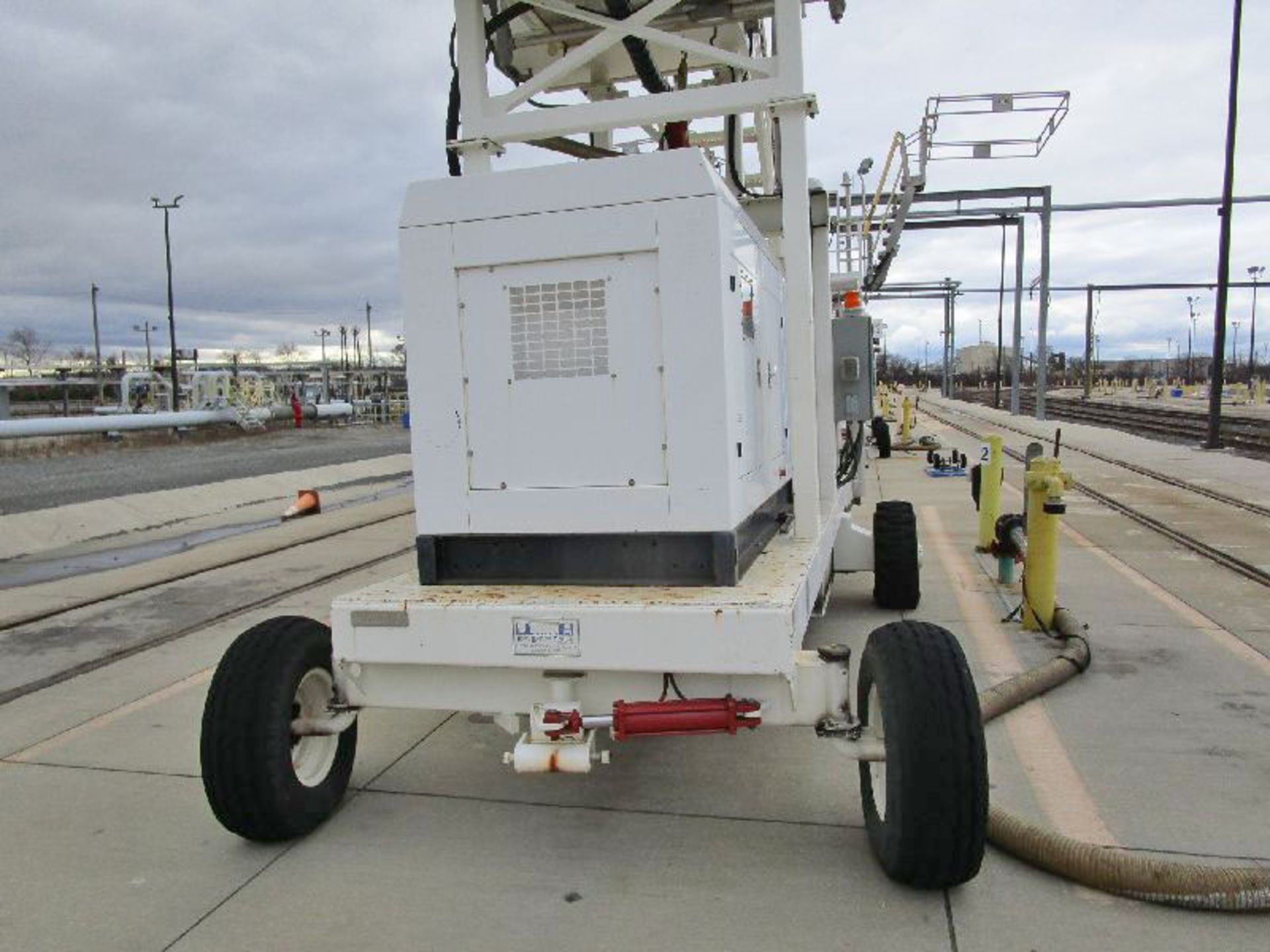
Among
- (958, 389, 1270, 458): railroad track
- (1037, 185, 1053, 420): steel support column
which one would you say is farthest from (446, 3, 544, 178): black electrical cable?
(1037, 185, 1053, 420): steel support column

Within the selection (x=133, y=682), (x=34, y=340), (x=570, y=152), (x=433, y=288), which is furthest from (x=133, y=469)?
(x=34, y=340)

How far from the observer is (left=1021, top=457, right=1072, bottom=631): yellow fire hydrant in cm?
624

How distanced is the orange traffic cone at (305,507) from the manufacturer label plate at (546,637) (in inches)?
463

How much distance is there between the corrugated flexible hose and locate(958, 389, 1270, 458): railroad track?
66.6ft

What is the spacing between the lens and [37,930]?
10.6 feet

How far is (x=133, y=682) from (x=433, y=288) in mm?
3784

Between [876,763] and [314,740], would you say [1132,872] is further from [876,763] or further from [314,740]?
[314,740]

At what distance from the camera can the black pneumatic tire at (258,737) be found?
3484 mm

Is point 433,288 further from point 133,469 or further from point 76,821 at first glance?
point 133,469

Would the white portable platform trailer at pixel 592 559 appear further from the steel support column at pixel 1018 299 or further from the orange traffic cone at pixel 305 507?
the steel support column at pixel 1018 299

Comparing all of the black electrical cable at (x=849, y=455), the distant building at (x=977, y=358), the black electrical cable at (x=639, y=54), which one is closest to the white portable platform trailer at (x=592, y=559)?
the black electrical cable at (x=639, y=54)

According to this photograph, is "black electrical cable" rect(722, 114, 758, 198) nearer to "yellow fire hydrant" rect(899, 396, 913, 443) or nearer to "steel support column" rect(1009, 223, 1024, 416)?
"yellow fire hydrant" rect(899, 396, 913, 443)

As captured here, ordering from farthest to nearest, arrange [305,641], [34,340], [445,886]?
[34,340] → [305,641] → [445,886]

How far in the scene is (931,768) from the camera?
3.05 m
